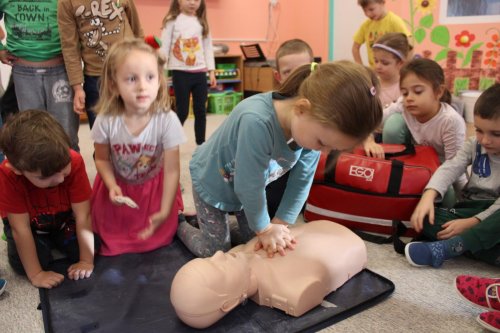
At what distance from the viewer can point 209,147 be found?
1.19 m

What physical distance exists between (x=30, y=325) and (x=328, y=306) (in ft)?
2.39

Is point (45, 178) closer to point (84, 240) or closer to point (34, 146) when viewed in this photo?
point (34, 146)

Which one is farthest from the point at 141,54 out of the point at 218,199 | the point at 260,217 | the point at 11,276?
the point at 11,276

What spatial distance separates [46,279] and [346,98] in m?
0.93

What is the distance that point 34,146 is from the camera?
1.01 metres

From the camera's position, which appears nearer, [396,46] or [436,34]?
Answer: [396,46]

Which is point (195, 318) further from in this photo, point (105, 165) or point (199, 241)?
point (105, 165)

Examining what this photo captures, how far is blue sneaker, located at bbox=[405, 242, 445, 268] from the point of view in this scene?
1.21 meters

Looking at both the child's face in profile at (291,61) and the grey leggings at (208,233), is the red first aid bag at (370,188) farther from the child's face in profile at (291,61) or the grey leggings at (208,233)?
the child's face in profile at (291,61)

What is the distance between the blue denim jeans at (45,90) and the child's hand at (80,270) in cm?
76

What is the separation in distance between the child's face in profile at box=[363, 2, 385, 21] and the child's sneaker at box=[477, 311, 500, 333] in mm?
2059

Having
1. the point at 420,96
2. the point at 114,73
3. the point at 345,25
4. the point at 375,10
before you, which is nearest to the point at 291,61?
the point at 420,96

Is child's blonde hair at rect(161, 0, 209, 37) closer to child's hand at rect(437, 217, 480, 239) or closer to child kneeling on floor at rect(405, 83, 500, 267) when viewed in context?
child kneeling on floor at rect(405, 83, 500, 267)

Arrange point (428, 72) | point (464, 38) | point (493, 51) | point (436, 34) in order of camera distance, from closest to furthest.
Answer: point (428, 72), point (493, 51), point (464, 38), point (436, 34)
